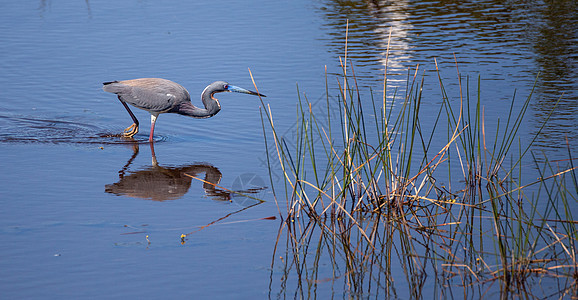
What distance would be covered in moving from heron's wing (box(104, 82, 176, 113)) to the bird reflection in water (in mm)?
1008

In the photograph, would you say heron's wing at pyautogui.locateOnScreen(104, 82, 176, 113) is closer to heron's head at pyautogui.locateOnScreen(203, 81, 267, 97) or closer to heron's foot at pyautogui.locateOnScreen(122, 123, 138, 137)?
heron's foot at pyautogui.locateOnScreen(122, 123, 138, 137)

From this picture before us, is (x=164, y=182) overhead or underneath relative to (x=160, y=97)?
underneath

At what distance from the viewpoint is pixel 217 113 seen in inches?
364

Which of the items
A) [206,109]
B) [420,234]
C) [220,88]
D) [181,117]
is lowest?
[420,234]

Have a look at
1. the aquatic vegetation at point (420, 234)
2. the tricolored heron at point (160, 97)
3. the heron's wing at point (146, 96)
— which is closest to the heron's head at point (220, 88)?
the tricolored heron at point (160, 97)

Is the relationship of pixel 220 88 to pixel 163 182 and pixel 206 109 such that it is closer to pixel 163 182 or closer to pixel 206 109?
pixel 206 109

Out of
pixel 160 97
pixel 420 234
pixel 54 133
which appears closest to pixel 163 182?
pixel 160 97

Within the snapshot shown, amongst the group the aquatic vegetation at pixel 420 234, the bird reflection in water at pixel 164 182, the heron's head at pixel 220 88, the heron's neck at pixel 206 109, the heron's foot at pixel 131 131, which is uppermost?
the heron's head at pixel 220 88

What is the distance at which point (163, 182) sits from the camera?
22.1ft

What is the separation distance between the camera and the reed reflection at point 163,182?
20.8 ft

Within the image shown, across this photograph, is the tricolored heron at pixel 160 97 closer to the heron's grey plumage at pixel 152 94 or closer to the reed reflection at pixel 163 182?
the heron's grey plumage at pixel 152 94

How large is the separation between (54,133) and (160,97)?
1.27 metres

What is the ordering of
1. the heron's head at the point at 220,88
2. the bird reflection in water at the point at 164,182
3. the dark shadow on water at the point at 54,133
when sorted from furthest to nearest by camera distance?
the heron's head at the point at 220,88 → the dark shadow on water at the point at 54,133 → the bird reflection in water at the point at 164,182

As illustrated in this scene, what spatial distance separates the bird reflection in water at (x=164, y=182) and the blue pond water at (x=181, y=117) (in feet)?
0.09
